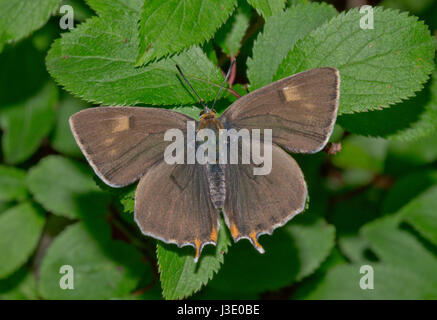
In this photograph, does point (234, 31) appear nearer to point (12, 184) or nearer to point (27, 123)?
point (27, 123)

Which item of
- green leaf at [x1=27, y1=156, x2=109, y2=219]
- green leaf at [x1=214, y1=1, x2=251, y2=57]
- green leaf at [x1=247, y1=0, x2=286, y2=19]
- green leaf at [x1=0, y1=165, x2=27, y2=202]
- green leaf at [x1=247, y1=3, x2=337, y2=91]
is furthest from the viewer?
green leaf at [x1=0, y1=165, x2=27, y2=202]

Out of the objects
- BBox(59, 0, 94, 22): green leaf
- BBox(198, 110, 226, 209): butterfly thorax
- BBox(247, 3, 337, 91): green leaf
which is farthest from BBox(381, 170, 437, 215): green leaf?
BBox(59, 0, 94, 22): green leaf

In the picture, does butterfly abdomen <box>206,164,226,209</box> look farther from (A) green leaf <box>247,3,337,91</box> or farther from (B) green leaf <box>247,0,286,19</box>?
(B) green leaf <box>247,0,286,19</box>

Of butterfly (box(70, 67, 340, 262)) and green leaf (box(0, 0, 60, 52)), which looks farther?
green leaf (box(0, 0, 60, 52))

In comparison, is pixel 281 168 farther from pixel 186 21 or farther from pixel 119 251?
pixel 119 251

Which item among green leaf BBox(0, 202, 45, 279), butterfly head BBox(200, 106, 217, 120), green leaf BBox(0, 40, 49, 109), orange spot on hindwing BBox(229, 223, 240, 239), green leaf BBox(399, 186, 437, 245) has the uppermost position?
butterfly head BBox(200, 106, 217, 120)

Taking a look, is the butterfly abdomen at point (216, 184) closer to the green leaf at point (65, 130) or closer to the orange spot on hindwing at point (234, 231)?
the orange spot on hindwing at point (234, 231)
